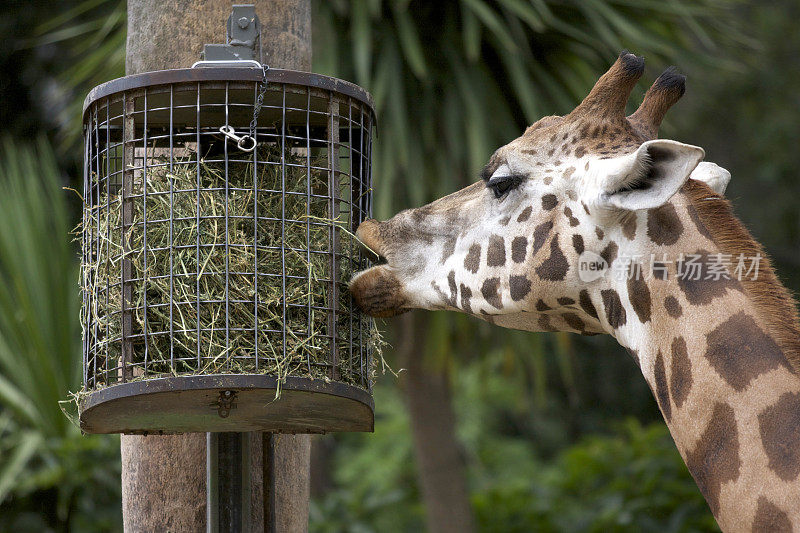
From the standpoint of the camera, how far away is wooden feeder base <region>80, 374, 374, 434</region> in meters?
2.71

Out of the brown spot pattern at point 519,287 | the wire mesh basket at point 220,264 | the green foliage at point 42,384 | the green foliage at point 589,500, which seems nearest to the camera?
the wire mesh basket at point 220,264

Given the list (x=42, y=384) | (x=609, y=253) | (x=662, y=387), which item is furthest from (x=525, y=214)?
(x=42, y=384)

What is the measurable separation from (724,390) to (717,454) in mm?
164

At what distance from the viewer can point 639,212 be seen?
297 centimetres

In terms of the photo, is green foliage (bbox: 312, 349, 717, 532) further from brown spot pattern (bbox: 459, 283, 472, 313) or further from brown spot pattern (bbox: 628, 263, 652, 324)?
brown spot pattern (bbox: 628, 263, 652, 324)

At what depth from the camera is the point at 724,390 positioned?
2.73 m

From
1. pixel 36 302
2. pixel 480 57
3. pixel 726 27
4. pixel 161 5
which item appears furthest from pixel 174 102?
pixel 726 27

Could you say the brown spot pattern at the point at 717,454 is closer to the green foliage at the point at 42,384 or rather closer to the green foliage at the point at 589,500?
the green foliage at the point at 42,384

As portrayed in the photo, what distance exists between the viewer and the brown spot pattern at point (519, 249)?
3164 mm

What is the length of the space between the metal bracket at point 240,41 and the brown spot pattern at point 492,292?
→ 95cm

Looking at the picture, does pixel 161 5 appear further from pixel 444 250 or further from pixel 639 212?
pixel 639 212

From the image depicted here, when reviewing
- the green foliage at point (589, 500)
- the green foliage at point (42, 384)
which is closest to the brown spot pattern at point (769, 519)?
the green foliage at point (42, 384)

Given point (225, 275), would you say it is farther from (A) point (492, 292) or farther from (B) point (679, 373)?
(B) point (679, 373)

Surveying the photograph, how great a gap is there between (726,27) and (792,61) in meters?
6.76
